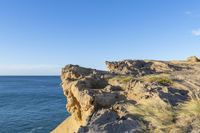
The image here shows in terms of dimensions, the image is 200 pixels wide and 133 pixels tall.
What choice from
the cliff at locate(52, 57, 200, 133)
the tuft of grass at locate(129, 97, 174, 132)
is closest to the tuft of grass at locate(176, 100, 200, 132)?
the cliff at locate(52, 57, 200, 133)

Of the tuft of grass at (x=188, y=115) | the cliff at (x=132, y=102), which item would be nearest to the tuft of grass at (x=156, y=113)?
the cliff at (x=132, y=102)

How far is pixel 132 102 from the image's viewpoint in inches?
1024

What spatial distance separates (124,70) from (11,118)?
4001 cm

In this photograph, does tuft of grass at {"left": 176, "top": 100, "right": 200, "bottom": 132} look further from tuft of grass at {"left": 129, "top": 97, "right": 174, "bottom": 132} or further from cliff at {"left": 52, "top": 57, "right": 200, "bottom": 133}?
tuft of grass at {"left": 129, "top": 97, "right": 174, "bottom": 132}

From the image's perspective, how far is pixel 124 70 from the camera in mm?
39219

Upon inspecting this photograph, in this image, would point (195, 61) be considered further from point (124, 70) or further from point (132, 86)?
point (132, 86)

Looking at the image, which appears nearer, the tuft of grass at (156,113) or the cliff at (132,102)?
the cliff at (132,102)

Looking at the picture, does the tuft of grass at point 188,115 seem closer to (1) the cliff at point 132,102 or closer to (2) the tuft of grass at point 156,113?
(1) the cliff at point 132,102

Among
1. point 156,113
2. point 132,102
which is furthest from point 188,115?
point 132,102

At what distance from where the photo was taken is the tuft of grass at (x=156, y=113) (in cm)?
2069

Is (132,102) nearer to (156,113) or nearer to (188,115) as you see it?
(156,113)

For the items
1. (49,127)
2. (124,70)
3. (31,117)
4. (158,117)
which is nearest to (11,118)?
(31,117)

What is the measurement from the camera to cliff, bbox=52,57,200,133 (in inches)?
810

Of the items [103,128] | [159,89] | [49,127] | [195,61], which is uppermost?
[195,61]
